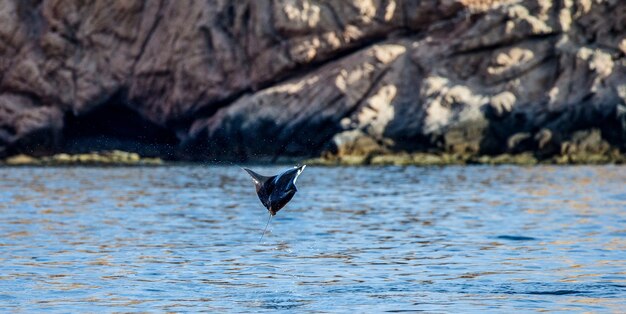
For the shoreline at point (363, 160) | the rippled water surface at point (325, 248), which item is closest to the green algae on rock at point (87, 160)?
the shoreline at point (363, 160)

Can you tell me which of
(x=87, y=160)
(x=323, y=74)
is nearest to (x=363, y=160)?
(x=323, y=74)

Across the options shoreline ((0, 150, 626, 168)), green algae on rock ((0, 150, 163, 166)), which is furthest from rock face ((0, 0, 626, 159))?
green algae on rock ((0, 150, 163, 166))

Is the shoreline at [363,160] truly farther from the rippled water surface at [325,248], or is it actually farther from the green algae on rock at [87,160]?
the rippled water surface at [325,248]

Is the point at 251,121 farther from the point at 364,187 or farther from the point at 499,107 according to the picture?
the point at 364,187

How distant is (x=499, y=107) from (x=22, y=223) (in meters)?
25.6

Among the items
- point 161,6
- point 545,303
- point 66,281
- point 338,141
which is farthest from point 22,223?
point 161,6

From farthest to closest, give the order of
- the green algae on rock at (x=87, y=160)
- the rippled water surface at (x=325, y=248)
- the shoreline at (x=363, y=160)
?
the green algae on rock at (x=87, y=160) → the shoreline at (x=363, y=160) → the rippled water surface at (x=325, y=248)

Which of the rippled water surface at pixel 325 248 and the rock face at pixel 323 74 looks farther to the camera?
the rock face at pixel 323 74

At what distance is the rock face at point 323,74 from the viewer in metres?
44.8

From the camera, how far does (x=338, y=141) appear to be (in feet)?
150

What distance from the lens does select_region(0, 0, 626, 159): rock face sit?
4481cm

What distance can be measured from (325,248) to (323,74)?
1212 inches

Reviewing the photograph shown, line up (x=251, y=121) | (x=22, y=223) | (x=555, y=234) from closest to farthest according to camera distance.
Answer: (x=555, y=234) → (x=22, y=223) → (x=251, y=121)

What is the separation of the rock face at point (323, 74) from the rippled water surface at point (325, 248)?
12.4 metres
